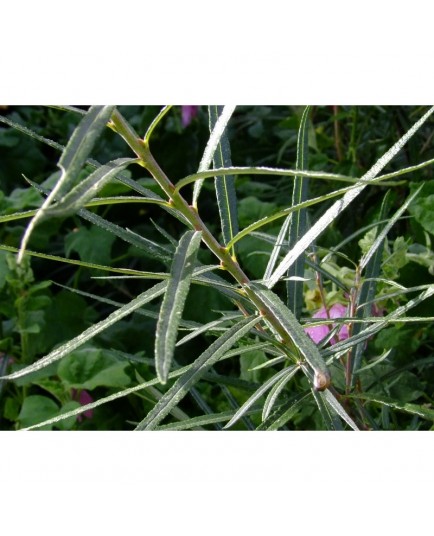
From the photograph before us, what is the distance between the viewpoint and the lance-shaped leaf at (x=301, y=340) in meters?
0.46

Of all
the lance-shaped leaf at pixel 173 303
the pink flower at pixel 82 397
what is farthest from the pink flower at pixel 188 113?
the lance-shaped leaf at pixel 173 303

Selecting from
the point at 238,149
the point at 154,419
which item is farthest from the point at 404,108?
the point at 154,419

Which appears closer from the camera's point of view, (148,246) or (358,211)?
(148,246)

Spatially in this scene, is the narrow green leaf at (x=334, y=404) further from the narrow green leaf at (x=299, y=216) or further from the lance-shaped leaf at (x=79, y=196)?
the lance-shaped leaf at (x=79, y=196)

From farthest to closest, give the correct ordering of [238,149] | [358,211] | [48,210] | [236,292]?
[238,149]
[358,211]
[236,292]
[48,210]

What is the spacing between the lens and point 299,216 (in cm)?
70

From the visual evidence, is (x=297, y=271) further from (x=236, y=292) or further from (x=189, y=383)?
(x=189, y=383)

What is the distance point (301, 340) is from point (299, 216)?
237 millimetres

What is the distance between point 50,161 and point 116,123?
1603mm

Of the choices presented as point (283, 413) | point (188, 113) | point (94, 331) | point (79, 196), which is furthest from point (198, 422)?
point (188, 113)

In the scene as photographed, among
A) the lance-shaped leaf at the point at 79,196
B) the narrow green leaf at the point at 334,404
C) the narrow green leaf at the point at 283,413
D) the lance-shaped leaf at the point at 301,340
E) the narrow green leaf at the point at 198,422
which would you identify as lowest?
the narrow green leaf at the point at 198,422

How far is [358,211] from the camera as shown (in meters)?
1.40

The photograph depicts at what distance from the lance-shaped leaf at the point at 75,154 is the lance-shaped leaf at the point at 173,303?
0.23 ft

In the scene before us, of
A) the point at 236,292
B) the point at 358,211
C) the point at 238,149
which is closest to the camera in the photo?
the point at 236,292
